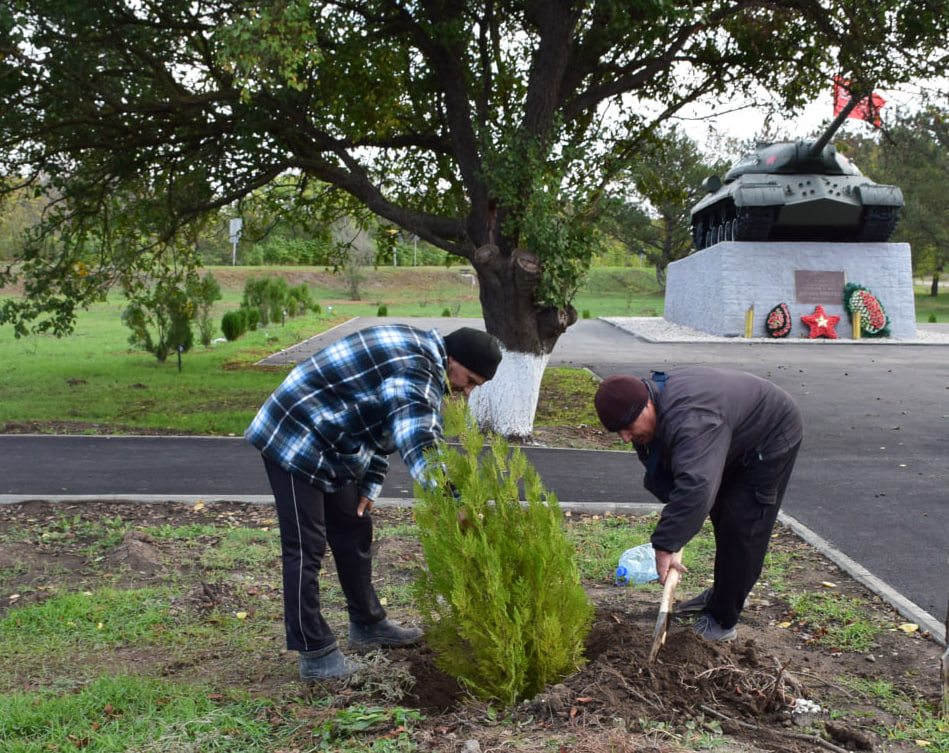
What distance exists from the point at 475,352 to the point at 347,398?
0.56m

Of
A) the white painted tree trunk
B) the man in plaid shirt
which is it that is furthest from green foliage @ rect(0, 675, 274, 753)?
the white painted tree trunk

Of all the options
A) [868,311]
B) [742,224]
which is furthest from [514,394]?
[868,311]

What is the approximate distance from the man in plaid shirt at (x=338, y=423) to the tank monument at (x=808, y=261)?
834 inches

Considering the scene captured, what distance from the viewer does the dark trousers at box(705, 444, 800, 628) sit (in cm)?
407

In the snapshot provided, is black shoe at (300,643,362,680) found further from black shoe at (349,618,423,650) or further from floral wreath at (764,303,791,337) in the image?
floral wreath at (764,303,791,337)

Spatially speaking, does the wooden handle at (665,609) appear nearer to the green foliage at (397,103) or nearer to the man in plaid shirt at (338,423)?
the man in plaid shirt at (338,423)

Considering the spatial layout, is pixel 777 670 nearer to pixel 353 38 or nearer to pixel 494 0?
pixel 353 38

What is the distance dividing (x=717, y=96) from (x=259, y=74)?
630 cm

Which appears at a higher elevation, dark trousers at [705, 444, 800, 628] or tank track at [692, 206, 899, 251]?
tank track at [692, 206, 899, 251]

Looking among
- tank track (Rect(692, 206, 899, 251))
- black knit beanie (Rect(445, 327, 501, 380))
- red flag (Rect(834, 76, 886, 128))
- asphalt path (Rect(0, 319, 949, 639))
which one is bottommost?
asphalt path (Rect(0, 319, 949, 639))

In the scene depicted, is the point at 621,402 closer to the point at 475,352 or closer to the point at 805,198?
the point at 475,352

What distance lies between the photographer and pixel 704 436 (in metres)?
3.60

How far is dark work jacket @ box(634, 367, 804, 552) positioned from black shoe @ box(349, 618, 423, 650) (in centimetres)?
138

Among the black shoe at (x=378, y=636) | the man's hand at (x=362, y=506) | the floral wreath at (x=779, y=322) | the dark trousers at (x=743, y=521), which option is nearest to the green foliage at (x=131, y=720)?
the black shoe at (x=378, y=636)
